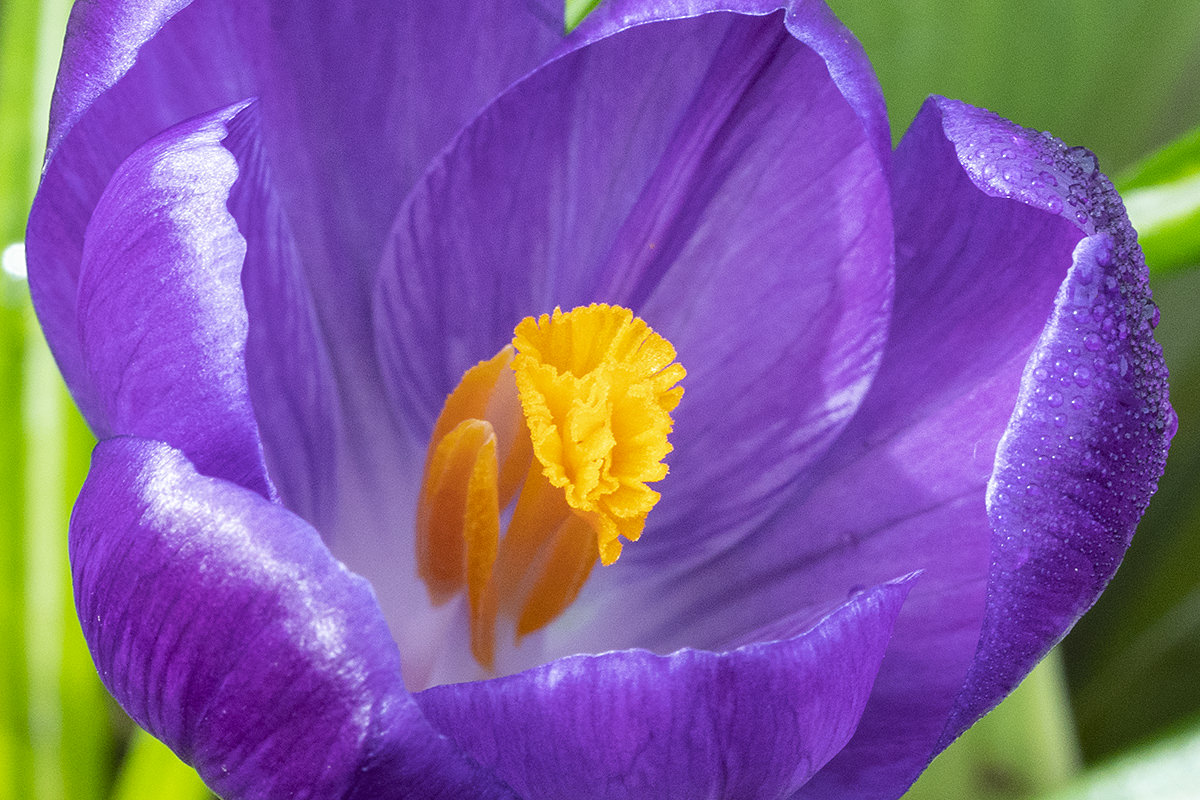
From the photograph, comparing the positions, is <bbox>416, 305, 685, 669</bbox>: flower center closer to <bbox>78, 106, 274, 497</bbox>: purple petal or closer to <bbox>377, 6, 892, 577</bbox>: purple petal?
<bbox>377, 6, 892, 577</bbox>: purple petal

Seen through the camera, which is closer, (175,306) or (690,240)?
(175,306)

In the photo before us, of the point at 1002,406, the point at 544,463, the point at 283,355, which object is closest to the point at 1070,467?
the point at 1002,406

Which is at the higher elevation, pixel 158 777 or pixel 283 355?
pixel 283 355

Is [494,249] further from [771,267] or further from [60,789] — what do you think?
[60,789]

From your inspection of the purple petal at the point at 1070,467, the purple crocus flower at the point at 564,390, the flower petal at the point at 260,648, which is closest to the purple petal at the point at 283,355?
the purple crocus flower at the point at 564,390

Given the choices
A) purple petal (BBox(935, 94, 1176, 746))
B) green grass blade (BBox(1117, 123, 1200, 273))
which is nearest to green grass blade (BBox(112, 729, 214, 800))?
purple petal (BBox(935, 94, 1176, 746))

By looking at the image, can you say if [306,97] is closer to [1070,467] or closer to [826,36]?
[826,36]

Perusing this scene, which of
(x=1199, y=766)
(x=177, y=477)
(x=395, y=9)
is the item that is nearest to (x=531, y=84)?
(x=395, y=9)

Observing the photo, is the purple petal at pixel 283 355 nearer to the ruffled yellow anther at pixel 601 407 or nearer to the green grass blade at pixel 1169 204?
the ruffled yellow anther at pixel 601 407
